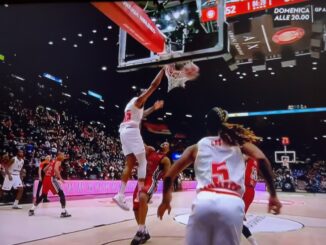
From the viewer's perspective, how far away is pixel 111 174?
12.9 m

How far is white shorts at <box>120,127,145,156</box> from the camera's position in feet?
13.1

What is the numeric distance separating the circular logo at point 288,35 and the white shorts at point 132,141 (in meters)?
5.09

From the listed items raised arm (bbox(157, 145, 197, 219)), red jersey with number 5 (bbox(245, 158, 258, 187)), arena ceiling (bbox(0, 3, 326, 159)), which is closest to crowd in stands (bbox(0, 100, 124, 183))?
arena ceiling (bbox(0, 3, 326, 159))

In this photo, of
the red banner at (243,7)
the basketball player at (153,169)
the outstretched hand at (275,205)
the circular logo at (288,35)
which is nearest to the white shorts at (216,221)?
the outstretched hand at (275,205)

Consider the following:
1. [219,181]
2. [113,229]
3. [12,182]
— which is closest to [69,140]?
[12,182]

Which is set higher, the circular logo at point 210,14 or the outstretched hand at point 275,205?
the circular logo at point 210,14

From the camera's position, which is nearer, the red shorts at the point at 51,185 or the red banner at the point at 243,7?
the red banner at the point at 243,7

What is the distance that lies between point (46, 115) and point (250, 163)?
1045 cm

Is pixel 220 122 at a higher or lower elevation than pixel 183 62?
lower

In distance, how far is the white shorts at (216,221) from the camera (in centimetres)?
197

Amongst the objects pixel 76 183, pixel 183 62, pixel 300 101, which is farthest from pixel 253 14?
pixel 76 183

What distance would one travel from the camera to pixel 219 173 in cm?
212

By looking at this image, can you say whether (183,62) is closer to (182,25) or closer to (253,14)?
(182,25)

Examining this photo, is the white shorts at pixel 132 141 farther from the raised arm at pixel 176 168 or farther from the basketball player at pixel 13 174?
the basketball player at pixel 13 174
